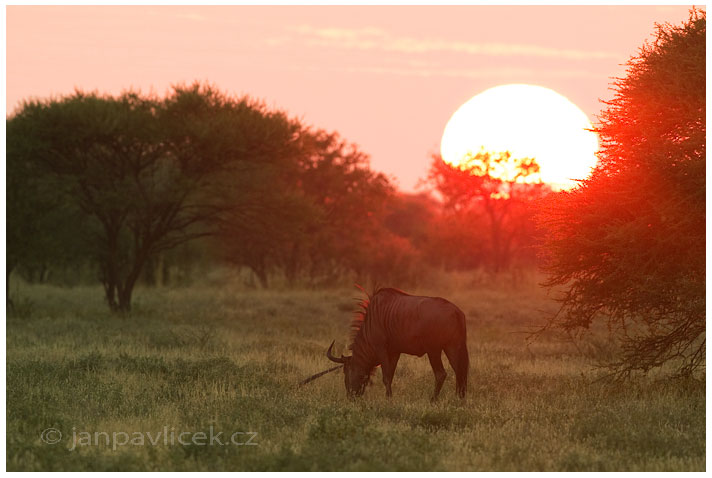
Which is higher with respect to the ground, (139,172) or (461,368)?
(139,172)

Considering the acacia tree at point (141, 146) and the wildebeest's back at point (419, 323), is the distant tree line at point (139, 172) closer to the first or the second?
the acacia tree at point (141, 146)

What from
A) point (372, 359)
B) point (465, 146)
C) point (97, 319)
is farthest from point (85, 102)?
point (465, 146)

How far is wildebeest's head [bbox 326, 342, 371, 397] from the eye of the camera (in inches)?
546

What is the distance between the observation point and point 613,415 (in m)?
12.2

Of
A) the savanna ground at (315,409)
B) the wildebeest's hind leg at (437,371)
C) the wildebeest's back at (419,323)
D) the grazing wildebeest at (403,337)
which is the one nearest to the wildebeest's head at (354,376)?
the grazing wildebeest at (403,337)

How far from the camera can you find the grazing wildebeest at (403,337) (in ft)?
44.0

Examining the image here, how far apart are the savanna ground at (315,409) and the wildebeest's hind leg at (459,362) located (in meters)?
0.26

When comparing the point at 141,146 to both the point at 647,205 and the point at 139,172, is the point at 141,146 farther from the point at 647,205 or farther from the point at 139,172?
the point at 647,205

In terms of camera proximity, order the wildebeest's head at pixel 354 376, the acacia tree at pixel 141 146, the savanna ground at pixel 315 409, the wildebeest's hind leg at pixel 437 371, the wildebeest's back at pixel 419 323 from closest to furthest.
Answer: the savanna ground at pixel 315 409 → the wildebeest's back at pixel 419 323 → the wildebeest's hind leg at pixel 437 371 → the wildebeest's head at pixel 354 376 → the acacia tree at pixel 141 146

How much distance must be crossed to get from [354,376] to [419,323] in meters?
1.36

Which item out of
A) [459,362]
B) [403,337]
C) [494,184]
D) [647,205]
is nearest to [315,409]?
[403,337]

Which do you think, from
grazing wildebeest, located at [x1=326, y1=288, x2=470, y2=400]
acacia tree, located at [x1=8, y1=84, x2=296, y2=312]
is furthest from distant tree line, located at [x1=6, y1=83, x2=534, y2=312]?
grazing wildebeest, located at [x1=326, y1=288, x2=470, y2=400]

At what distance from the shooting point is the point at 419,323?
13.5 meters

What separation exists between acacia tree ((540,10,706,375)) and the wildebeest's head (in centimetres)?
375
